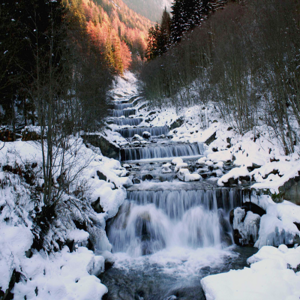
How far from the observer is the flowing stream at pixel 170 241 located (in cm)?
438

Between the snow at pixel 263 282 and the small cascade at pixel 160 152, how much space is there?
1002 cm

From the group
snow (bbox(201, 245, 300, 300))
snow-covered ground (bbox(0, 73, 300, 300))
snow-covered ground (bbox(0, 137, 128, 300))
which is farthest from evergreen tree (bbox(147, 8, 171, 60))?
snow (bbox(201, 245, 300, 300))

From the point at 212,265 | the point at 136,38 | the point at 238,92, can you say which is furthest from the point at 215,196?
the point at 136,38

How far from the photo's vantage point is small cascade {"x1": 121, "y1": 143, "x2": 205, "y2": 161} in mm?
13640

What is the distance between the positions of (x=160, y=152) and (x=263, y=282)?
35.4ft

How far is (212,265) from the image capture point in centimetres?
498

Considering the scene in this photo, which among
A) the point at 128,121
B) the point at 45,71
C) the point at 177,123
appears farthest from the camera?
the point at 128,121

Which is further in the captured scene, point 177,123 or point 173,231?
point 177,123

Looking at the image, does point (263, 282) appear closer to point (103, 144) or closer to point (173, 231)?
point (173, 231)

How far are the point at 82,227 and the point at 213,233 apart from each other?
12.0 feet

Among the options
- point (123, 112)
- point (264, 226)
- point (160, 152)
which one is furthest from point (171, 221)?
point (123, 112)

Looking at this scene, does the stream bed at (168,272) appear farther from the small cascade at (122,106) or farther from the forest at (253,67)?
the small cascade at (122,106)

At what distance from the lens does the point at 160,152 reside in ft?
46.0

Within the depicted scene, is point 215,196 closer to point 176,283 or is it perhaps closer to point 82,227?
point 176,283
